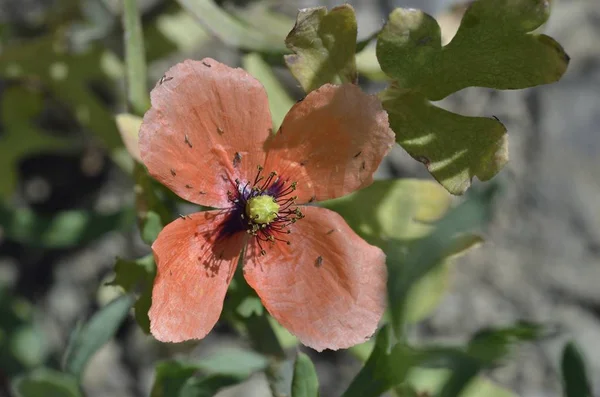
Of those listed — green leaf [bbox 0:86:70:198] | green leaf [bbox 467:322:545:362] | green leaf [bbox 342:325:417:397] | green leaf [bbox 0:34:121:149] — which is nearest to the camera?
green leaf [bbox 342:325:417:397]

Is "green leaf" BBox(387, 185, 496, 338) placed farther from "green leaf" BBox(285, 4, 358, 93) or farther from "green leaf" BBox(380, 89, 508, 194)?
"green leaf" BBox(285, 4, 358, 93)

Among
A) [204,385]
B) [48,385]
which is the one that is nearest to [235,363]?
[204,385]

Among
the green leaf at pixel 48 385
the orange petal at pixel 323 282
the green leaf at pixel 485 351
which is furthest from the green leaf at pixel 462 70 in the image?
the green leaf at pixel 48 385

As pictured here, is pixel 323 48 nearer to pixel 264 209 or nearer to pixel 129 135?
pixel 264 209

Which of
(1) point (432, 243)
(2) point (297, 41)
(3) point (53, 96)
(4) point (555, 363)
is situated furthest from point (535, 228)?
(3) point (53, 96)

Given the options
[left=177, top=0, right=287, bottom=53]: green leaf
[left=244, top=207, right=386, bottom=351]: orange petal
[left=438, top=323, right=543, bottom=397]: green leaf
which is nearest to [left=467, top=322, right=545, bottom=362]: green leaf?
[left=438, top=323, right=543, bottom=397]: green leaf
